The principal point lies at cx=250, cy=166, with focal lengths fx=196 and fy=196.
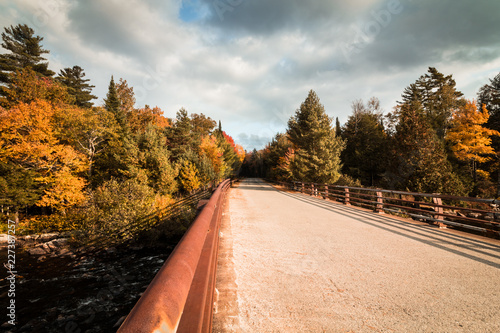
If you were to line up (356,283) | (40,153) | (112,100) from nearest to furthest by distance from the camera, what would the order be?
1. (356,283)
2. (40,153)
3. (112,100)

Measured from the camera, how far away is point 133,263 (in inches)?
380

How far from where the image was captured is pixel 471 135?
2409 centimetres

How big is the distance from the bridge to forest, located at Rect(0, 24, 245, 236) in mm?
11823

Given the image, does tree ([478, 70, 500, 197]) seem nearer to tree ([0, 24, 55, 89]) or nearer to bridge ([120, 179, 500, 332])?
bridge ([120, 179, 500, 332])

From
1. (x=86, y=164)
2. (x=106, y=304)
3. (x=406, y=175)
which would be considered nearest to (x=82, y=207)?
(x=86, y=164)

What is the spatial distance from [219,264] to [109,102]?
40.0m

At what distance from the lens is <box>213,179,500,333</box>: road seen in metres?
2.24

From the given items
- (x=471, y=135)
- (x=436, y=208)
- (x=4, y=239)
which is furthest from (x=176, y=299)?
(x=471, y=135)

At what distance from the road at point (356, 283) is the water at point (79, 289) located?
5.11m

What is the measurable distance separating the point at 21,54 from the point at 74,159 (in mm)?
21781

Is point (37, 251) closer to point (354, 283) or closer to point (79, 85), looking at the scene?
point (354, 283)

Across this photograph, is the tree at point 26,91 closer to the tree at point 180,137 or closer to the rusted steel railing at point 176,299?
the tree at point 180,137

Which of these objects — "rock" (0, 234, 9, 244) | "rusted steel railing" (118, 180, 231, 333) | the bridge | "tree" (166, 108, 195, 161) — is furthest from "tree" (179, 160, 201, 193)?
"rusted steel railing" (118, 180, 231, 333)

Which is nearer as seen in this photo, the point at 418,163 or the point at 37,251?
the point at 37,251
